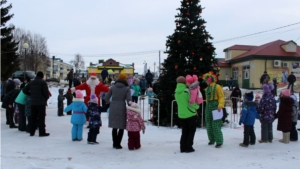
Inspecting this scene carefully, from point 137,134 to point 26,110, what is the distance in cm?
415

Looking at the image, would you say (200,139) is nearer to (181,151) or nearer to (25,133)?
(181,151)

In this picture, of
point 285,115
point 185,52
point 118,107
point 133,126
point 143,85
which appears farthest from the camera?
point 143,85

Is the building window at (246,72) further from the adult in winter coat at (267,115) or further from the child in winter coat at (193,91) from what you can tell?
the child in winter coat at (193,91)

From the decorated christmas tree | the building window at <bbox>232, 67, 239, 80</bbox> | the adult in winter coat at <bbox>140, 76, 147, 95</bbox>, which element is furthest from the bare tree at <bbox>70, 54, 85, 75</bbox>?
the decorated christmas tree

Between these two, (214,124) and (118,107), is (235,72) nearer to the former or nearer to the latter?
(214,124)

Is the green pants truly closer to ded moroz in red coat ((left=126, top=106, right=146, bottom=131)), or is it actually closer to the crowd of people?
the crowd of people

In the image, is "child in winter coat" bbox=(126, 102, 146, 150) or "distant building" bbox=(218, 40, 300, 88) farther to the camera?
"distant building" bbox=(218, 40, 300, 88)

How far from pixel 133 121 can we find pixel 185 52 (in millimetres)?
4830

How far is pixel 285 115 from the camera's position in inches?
336

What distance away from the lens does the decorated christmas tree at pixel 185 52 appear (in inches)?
450

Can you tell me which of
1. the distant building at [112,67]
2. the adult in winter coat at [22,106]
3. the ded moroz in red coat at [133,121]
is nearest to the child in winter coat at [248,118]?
the ded moroz in red coat at [133,121]

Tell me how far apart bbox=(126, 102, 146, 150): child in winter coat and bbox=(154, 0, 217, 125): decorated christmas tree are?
4026mm

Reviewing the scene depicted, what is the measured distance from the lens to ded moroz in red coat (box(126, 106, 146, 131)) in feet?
24.4

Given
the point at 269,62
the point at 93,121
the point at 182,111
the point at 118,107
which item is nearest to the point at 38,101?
the point at 93,121
